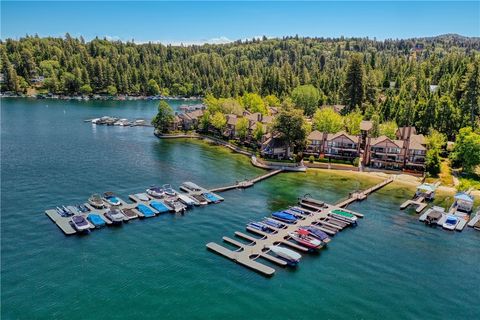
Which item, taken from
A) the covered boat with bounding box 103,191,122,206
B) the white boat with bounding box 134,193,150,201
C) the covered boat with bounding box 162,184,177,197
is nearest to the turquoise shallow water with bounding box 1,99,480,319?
the covered boat with bounding box 103,191,122,206

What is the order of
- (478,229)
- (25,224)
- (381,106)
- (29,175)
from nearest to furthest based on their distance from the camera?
(25,224)
(478,229)
(29,175)
(381,106)

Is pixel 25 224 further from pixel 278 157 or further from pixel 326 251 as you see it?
pixel 278 157

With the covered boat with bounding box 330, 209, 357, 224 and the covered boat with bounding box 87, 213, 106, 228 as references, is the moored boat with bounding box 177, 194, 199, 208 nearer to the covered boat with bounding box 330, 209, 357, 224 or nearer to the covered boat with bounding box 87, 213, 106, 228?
the covered boat with bounding box 87, 213, 106, 228

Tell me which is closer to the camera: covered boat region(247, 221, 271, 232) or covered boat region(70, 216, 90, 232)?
covered boat region(70, 216, 90, 232)

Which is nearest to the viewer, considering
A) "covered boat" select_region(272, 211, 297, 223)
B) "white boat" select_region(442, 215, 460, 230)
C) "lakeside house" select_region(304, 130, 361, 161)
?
"covered boat" select_region(272, 211, 297, 223)

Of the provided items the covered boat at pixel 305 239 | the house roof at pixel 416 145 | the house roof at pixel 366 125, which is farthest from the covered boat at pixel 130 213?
the house roof at pixel 366 125

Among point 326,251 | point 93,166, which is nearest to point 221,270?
point 326,251

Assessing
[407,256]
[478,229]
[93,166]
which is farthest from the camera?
[93,166]
